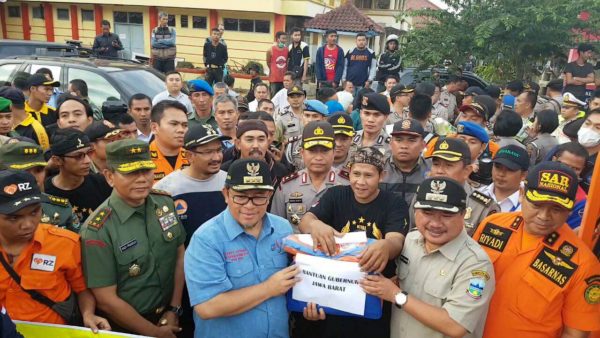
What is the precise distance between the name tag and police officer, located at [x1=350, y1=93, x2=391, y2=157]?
10.2 ft

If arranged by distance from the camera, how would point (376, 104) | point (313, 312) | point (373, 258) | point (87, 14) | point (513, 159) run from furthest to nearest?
point (87, 14), point (376, 104), point (513, 159), point (313, 312), point (373, 258)

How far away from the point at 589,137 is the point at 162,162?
440cm

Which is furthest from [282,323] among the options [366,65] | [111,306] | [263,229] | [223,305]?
[366,65]

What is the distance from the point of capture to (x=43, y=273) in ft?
8.50

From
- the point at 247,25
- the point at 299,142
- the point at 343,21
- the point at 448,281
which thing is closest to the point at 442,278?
the point at 448,281

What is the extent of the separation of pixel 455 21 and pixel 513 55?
155 centimetres

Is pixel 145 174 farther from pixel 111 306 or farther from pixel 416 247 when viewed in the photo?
pixel 416 247

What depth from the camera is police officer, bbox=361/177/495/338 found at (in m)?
2.35

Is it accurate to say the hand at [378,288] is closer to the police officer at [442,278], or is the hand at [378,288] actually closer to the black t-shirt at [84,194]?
the police officer at [442,278]

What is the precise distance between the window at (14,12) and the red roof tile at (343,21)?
16.7m

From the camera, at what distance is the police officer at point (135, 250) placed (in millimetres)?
2744

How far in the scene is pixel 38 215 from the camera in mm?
2605

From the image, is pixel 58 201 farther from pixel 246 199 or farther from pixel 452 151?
pixel 452 151

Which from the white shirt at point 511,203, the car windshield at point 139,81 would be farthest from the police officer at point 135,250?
the car windshield at point 139,81
